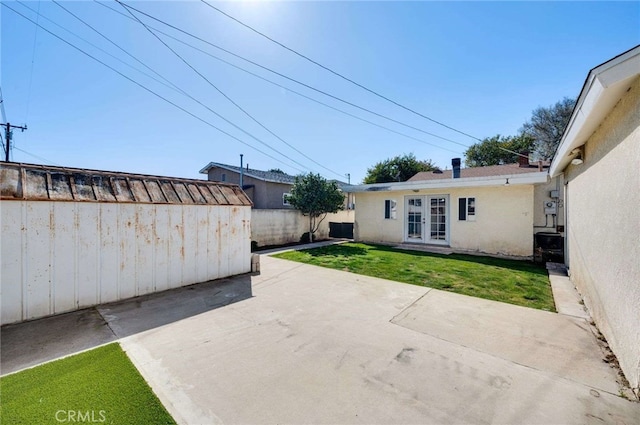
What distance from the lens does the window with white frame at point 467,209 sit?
30.3ft

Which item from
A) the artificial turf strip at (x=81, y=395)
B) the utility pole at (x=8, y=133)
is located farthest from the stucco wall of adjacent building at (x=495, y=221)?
the utility pole at (x=8, y=133)

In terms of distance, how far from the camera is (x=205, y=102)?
10828mm

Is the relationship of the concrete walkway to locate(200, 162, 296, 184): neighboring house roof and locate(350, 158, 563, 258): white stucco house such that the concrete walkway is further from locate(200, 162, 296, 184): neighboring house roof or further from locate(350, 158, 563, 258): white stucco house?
locate(200, 162, 296, 184): neighboring house roof

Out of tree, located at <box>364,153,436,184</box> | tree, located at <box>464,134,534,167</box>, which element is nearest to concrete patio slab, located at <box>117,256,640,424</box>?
tree, located at <box>364,153,436,184</box>

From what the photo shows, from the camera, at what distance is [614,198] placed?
9.29 ft

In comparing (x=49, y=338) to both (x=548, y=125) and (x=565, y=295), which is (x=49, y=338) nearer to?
(x=565, y=295)

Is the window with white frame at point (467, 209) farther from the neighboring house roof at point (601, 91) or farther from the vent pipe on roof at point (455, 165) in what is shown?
the neighboring house roof at point (601, 91)

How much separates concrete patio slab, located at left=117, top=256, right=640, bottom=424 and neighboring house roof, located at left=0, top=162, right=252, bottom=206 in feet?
7.80

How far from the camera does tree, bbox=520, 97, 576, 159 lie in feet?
76.5

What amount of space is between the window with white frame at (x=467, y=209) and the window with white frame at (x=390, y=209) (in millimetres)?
2618

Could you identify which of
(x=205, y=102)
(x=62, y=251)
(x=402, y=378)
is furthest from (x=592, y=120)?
(x=205, y=102)

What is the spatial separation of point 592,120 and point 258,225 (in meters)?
10.4

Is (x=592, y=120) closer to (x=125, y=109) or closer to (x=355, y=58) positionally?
(x=355, y=58)

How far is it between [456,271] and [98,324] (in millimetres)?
7459
